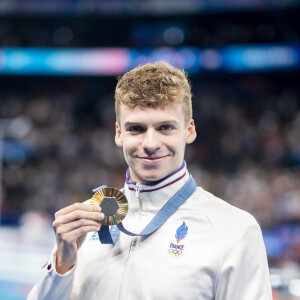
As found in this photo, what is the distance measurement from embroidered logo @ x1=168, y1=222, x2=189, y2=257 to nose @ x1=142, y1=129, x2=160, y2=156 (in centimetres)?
28

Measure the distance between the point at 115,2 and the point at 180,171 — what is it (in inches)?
500

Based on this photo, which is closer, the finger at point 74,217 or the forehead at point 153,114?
the finger at point 74,217

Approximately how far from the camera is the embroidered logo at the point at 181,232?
177 centimetres

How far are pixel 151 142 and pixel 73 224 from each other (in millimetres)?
369

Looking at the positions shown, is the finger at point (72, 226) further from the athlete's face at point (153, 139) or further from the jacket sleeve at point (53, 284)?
the athlete's face at point (153, 139)

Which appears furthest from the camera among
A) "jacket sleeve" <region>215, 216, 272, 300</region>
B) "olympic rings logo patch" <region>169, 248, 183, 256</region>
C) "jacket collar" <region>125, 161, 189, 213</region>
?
"jacket collar" <region>125, 161, 189, 213</region>

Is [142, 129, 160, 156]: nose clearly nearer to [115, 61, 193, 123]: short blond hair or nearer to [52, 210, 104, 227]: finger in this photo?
[115, 61, 193, 123]: short blond hair

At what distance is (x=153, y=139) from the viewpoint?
5.79ft

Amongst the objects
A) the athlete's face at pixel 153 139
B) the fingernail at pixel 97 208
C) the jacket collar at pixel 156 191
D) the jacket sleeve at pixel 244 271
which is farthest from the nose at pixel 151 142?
the jacket sleeve at pixel 244 271

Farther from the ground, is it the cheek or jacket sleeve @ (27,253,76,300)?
the cheek

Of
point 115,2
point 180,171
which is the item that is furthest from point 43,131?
point 180,171

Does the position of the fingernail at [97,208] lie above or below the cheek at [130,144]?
below

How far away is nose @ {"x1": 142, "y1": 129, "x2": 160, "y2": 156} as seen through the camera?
175 centimetres

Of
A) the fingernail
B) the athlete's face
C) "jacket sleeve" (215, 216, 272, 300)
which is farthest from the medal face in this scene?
"jacket sleeve" (215, 216, 272, 300)
